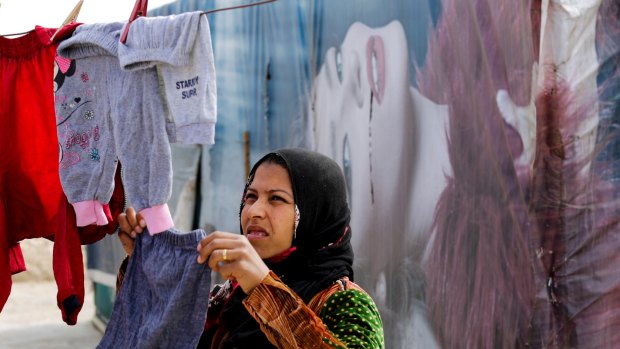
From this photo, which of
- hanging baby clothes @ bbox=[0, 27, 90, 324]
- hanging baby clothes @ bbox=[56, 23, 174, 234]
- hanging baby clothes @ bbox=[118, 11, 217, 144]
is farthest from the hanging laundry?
hanging baby clothes @ bbox=[118, 11, 217, 144]

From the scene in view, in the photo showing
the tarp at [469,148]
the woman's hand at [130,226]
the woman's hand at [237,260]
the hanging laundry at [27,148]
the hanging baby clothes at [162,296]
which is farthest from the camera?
the tarp at [469,148]

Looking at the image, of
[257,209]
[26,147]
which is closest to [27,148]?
[26,147]

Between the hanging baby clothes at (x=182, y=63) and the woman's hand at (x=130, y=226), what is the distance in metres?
0.22

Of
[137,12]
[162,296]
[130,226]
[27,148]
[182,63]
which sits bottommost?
[162,296]

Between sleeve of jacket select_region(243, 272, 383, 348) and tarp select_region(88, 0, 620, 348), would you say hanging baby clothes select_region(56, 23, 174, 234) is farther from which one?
tarp select_region(88, 0, 620, 348)

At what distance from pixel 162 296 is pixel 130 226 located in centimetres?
22

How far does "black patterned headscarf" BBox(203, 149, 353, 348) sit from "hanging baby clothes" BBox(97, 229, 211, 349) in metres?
0.12

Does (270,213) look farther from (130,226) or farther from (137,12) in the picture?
(137,12)

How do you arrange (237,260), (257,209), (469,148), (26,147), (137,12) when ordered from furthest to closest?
(469,148) < (26,147) < (137,12) < (257,209) < (237,260)

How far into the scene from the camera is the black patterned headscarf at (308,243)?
1.97 m

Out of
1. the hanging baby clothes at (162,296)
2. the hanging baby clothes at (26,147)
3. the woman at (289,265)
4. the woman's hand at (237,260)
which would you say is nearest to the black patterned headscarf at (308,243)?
the woman at (289,265)

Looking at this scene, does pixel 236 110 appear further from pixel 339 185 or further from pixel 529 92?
pixel 339 185

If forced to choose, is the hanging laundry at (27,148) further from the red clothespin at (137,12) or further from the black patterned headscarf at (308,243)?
the black patterned headscarf at (308,243)

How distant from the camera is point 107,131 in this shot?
222 cm
